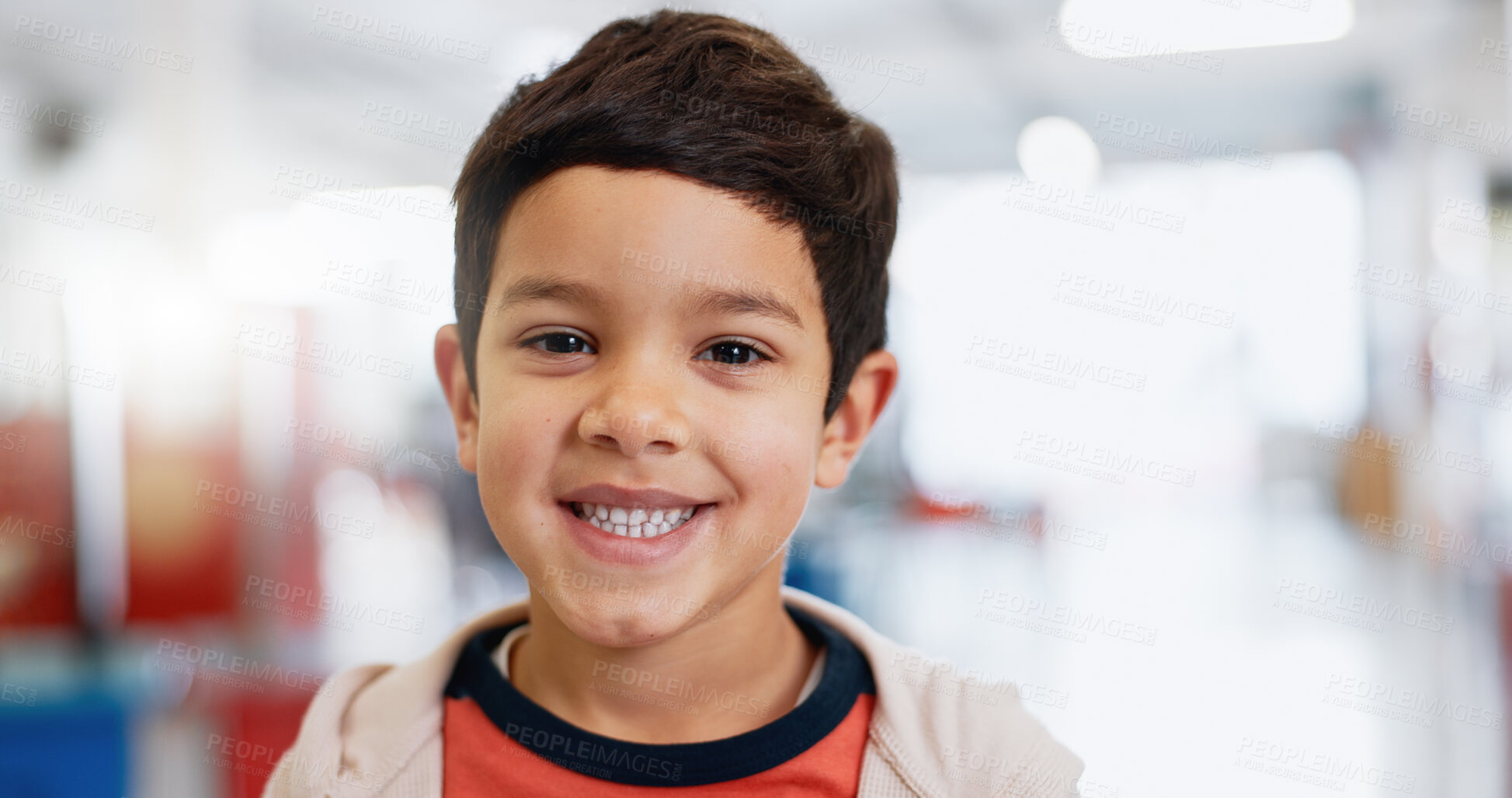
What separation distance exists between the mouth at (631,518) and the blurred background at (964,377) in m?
0.31

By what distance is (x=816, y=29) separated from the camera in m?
3.12

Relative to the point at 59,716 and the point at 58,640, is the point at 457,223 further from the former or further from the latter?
the point at 58,640

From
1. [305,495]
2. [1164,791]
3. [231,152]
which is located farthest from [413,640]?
[1164,791]

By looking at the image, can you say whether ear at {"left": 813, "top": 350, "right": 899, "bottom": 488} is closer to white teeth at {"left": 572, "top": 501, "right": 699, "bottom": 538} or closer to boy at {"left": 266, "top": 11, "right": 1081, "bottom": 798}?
boy at {"left": 266, "top": 11, "right": 1081, "bottom": 798}

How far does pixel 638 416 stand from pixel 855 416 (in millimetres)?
265

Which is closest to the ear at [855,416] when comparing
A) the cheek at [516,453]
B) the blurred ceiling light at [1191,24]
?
the cheek at [516,453]

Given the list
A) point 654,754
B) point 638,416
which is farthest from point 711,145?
point 654,754

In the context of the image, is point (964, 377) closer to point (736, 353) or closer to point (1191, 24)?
point (1191, 24)

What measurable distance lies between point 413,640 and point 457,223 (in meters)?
2.02

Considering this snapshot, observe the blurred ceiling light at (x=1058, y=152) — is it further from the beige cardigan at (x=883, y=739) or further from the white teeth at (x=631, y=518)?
the white teeth at (x=631, y=518)

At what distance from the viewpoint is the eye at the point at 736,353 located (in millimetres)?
709

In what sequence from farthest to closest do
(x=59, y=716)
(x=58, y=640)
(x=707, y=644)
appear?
(x=58, y=640), (x=59, y=716), (x=707, y=644)

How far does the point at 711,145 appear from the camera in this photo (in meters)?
0.70

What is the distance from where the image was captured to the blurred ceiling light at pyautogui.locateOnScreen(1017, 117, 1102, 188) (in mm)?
4176
